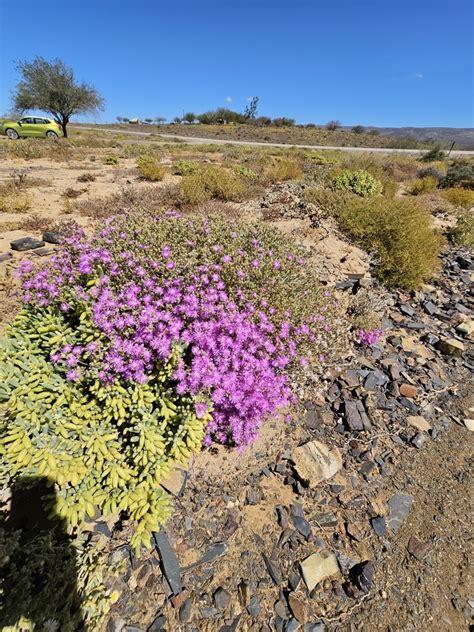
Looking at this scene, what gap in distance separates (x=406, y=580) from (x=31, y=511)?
2881mm

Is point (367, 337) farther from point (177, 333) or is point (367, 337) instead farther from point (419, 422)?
point (177, 333)

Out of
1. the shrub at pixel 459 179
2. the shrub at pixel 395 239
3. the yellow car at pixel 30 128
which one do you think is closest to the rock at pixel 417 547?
the shrub at pixel 395 239

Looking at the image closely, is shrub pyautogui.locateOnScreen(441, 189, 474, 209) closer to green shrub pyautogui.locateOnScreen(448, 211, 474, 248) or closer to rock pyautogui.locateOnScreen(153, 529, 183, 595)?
green shrub pyautogui.locateOnScreen(448, 211, 474, 248)

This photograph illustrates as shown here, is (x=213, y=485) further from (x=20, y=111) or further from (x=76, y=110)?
(x=20, y=111)

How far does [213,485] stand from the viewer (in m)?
2.78

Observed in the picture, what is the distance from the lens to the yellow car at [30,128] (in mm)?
26047

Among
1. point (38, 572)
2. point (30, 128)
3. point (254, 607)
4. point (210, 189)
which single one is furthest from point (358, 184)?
point (30, 128)

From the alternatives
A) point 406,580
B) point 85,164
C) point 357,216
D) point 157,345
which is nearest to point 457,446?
point 406,580

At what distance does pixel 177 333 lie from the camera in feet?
8.55

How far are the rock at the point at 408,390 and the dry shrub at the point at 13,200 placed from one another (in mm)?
9392

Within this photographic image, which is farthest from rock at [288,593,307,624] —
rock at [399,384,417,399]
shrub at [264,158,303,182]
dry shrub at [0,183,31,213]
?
shrub at [264,158,303,182]

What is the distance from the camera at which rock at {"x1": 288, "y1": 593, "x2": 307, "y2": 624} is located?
206cm

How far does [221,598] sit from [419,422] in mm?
2741

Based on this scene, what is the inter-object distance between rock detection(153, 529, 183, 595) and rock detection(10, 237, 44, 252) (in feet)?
18.7
